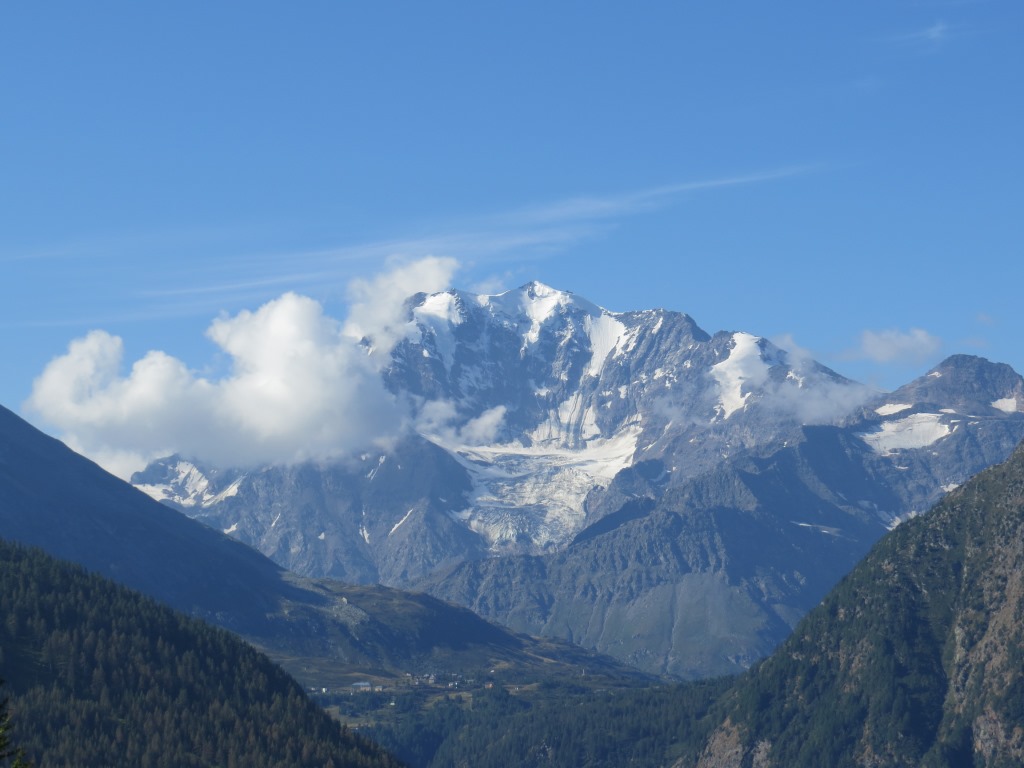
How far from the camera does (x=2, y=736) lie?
118 meters
